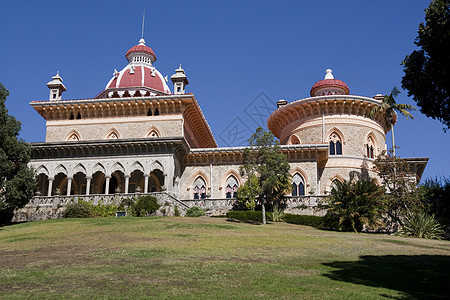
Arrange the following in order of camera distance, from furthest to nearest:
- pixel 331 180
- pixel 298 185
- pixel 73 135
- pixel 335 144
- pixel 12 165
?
pixel 73 135
pixel 335 144
pixel 331 180
pixel 298 185
pixel 12 165

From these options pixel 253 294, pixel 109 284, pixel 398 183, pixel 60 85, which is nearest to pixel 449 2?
pixel 253 294

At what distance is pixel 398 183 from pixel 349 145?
1040 cm

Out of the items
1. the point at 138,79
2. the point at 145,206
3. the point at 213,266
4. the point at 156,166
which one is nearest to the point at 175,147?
the point at 156,166

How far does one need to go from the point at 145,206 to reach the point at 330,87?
24215 mm

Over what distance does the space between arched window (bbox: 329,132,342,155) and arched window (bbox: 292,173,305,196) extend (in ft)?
14.8

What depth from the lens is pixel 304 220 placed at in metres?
31.8

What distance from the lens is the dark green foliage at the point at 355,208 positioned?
28.5 meters

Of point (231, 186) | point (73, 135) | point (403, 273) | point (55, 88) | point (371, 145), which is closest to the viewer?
point (403, 273)

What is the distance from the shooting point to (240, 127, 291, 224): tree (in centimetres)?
3234

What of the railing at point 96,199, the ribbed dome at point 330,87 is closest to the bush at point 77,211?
the railing at point 96,199

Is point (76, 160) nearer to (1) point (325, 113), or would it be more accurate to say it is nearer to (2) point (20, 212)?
(2) point (20, 212)

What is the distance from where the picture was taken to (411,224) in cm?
2850

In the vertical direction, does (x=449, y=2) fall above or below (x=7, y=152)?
above

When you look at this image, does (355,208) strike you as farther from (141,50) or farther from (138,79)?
(141,50)
